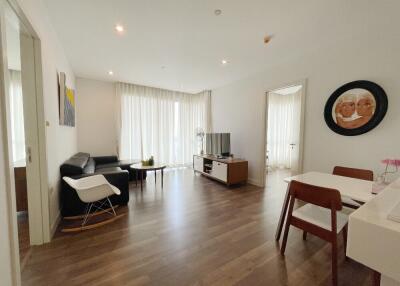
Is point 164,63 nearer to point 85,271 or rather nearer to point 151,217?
point 151,217

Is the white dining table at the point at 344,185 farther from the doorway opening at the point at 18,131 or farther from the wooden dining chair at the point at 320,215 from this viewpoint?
the doorway opening at the point at 18,131

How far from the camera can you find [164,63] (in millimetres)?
3396

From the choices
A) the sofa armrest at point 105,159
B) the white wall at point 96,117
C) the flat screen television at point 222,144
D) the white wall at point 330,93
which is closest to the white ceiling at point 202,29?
the white wall at point 330,93

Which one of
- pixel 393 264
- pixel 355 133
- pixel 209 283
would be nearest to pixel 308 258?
A: pixel 209 283

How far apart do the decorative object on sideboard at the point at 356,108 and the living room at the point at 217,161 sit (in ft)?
0.05

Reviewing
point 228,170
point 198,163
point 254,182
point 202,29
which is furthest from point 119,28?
point 254,182

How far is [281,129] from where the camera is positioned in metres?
5.85

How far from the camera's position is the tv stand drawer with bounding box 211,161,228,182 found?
3.87m

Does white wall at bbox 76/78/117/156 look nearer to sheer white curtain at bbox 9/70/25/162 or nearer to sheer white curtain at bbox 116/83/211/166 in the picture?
sheer white curtain at bbox 116/83/211/166

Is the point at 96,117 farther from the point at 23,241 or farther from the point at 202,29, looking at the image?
the point at 202,29

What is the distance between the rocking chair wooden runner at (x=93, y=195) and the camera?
2098mm

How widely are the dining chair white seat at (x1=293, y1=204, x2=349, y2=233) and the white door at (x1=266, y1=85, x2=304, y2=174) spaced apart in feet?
→ 12.9

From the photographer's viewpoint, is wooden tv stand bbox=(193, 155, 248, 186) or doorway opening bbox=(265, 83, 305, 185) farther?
doorway opening bbox=(265, 83, 305, 185)

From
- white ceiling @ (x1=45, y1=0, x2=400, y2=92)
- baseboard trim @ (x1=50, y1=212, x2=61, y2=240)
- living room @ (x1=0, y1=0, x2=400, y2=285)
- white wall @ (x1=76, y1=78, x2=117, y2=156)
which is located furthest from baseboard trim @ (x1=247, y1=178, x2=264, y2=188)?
white wall @ (x1=76, y1=78, x2=117, y2=156)
